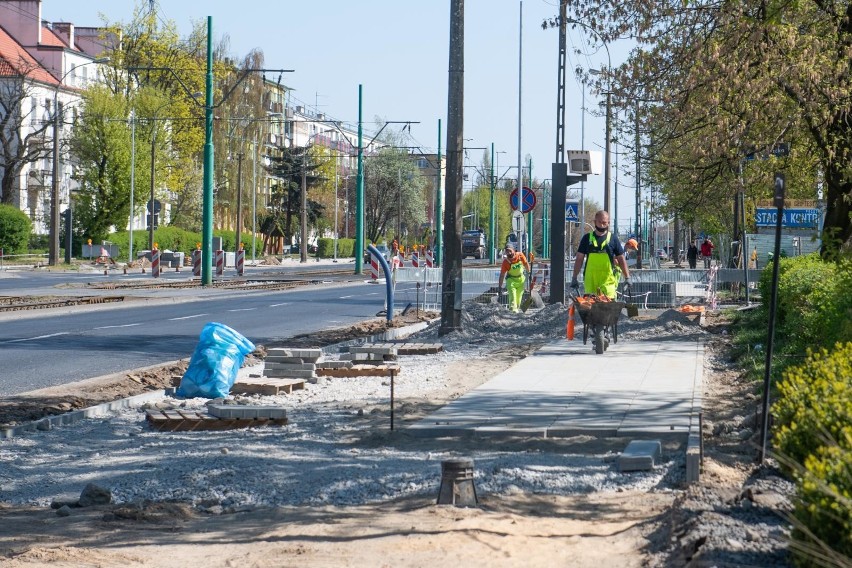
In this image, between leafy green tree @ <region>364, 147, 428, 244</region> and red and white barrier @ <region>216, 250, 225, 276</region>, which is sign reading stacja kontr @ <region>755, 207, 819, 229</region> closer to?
red and white barrier @ <region>216, 250, 225, 276</region>

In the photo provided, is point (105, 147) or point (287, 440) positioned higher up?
point (105, 147)

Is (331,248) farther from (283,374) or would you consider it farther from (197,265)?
(283,374)

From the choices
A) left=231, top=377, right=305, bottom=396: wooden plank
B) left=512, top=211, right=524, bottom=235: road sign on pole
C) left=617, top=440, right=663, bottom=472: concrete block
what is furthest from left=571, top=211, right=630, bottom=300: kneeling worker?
left=512, top=211, right=524, bottom=235: road sign on pole

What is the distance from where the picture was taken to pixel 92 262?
220 ft

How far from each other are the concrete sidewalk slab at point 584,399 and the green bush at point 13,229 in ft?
176

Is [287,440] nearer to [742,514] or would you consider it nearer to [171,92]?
[742,514]

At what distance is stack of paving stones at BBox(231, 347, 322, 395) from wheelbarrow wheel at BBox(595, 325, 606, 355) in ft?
12.9

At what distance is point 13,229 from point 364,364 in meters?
55.2

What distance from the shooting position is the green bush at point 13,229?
67100 mm

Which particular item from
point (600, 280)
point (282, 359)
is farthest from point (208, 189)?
point (282, 359)

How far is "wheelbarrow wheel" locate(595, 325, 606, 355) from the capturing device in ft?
→ 59.2

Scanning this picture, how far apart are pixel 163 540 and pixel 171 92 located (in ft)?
273

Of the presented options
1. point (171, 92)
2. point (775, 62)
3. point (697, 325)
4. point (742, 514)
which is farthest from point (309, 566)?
point (171, 92)

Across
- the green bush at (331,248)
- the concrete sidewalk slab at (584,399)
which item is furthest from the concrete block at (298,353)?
the green bush at (331,248)
